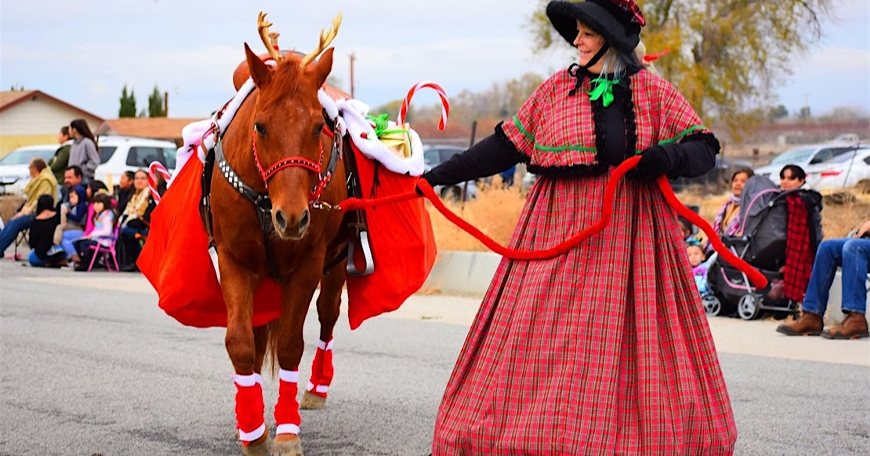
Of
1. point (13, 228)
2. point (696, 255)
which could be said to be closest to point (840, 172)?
point (696, 255)

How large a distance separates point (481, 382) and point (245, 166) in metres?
1.66

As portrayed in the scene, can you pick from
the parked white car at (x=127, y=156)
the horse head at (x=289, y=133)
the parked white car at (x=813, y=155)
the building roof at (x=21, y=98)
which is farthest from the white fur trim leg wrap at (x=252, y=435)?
the building roof at (x=21, y=98)

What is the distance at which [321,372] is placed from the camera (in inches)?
283

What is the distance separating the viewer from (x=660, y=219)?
16.9 ft

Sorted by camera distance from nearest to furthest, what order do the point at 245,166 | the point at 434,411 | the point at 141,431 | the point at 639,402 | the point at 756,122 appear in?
the point at 639,402
the point at 245,166
the point at 141,431
the point at 434,411
the point at 756,122

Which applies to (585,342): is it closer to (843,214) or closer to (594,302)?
(594,302)

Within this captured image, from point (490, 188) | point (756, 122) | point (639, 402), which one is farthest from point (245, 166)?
point (756, 122)

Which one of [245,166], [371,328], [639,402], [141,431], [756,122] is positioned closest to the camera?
[639,402]

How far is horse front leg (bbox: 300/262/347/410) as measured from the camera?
7.16 metres

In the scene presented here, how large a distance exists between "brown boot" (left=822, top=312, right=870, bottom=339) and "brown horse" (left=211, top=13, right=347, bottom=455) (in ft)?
17.7

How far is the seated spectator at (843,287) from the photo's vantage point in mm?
10000

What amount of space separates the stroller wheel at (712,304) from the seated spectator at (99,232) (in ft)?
29.0

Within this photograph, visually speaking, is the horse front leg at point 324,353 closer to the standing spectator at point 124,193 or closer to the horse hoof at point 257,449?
the horse hoof at point 257,449

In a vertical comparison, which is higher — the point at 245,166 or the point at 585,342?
the point at 245,166
